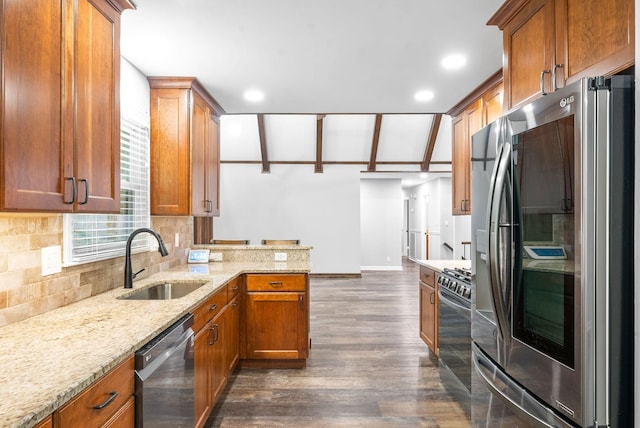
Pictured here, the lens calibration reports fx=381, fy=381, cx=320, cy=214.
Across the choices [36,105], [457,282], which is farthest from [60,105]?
[457,282]

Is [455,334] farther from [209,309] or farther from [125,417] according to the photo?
[125,417]

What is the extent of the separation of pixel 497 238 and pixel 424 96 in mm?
2324

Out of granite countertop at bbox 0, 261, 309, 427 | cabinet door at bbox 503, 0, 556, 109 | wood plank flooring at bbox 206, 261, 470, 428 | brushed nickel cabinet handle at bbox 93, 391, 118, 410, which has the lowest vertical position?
wood plank flooring at bbox 206, 261, 470, 428

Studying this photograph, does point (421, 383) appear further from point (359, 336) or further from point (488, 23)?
point (488, 23)

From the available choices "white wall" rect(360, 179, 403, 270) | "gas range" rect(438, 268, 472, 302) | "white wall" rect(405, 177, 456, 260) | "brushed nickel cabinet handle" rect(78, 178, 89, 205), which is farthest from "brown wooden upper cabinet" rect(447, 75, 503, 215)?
"white wall" rect(405, 177, 456, 260)

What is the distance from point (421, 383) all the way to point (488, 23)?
2547 mm

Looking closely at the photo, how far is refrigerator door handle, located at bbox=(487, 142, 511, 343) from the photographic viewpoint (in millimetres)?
1454

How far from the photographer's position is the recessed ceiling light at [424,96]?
3.36 m

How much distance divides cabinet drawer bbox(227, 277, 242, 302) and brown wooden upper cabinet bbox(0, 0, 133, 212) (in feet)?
3.84

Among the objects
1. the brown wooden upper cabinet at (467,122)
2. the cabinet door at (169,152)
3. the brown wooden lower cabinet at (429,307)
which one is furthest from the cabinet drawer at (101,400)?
the brown wooden upper cabinet at (467,122)

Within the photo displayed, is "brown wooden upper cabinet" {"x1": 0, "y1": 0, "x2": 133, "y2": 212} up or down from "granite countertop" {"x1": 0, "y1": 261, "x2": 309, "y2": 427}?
up

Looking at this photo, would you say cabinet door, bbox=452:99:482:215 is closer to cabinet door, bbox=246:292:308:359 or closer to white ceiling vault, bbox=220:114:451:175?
cabinet door, bbox=246:292:308:359

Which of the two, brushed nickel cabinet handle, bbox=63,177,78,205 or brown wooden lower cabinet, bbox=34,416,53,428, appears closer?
brown wooden lower cabinet, bbox=34,416,53,428

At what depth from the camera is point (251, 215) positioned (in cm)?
778
